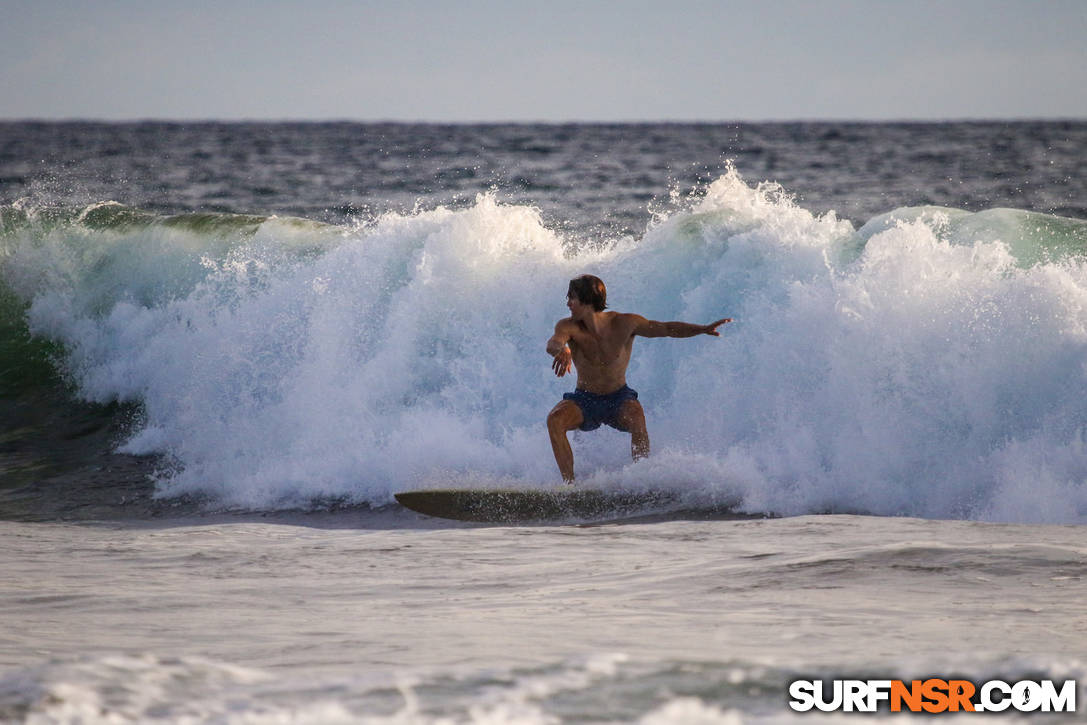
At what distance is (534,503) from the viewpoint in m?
6.74

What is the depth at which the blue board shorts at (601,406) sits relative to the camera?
7340mm

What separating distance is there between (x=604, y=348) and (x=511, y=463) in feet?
4.29

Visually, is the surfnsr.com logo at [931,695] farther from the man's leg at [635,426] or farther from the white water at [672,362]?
the man's leg at [635,426]

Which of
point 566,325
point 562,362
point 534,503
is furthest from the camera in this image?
point 566,325

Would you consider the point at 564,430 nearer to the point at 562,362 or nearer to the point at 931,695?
the point at 562,362

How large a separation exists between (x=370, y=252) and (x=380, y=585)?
231 inches

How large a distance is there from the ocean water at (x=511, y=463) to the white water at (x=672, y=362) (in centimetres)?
3

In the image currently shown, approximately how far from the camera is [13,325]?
12195mm

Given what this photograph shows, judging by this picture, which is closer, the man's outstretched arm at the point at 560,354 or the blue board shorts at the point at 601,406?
the man's outstretched arm at the point at 560,354

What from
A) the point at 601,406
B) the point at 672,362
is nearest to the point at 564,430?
the point at 601,406

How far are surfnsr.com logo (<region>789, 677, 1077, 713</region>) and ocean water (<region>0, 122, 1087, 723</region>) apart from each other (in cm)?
10

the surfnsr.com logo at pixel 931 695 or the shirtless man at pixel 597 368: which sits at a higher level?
the shirtless man at pixel 597 368

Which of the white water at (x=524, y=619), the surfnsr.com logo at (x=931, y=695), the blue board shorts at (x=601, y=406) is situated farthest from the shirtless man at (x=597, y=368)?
the surfnsr.com logo at (x=931, y=695)

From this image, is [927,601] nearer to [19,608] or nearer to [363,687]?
[363,687]
